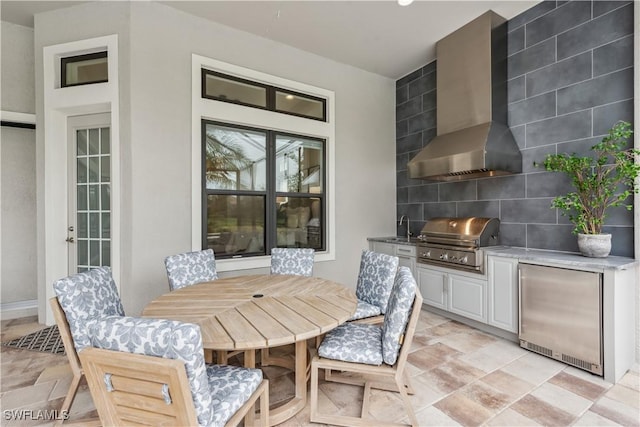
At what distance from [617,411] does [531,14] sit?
3.58m

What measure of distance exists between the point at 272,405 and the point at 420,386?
106 cm

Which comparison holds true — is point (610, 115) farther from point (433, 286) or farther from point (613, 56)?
point (433, 286)

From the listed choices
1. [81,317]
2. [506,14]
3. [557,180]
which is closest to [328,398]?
[81,317]

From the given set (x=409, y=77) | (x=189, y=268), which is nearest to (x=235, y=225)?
(x=189, y=268)

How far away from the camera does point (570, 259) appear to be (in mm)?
2527

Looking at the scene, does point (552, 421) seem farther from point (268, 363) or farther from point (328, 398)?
point (268, 363)

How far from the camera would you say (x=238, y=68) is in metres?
3.60

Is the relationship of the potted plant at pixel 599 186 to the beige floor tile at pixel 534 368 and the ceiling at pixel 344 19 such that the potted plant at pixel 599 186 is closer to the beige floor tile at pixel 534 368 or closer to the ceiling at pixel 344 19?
the beige floor tile at pixel 534 368

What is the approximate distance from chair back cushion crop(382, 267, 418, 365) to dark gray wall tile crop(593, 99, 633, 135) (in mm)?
2458

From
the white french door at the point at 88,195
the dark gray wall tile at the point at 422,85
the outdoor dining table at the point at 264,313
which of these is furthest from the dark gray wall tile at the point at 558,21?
the white french door at the point at 88,195

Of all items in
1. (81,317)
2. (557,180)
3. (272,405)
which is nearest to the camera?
(81,317)

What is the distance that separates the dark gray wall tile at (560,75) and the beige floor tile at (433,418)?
3.13m

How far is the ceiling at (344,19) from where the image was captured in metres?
3.15

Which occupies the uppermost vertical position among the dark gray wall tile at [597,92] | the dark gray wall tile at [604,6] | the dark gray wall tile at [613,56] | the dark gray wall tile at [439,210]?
the dark gray wall tile at [604,6]
